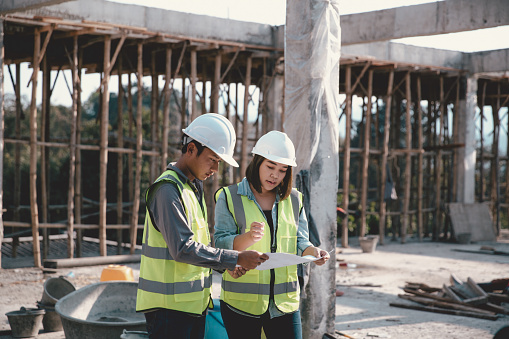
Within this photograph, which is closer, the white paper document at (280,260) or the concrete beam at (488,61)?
the white paper document at (280,260)

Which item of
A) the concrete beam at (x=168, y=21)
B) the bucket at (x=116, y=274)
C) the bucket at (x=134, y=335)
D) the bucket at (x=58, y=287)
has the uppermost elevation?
the concrete beam at (x=168, y=21)

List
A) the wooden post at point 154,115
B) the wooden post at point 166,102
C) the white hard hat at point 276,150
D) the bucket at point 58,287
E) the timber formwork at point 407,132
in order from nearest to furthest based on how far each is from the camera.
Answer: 1. the white hard hat at point 276,150
2. the bucket at point 58,287
3. the wooden post at point 166,102
4. the wooden post at point 154,115
5. the timber formwork at point 407,132

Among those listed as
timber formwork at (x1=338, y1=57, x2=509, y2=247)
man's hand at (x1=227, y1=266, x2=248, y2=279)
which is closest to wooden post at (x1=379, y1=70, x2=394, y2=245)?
timber formwork at (x1=338, y1=57, x2=509, y2=247)

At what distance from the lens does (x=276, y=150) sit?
3.61 metres

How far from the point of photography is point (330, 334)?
227 inches

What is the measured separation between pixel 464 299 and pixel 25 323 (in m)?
5.79

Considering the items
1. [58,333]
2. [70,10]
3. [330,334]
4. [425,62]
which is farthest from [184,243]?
[425,62]

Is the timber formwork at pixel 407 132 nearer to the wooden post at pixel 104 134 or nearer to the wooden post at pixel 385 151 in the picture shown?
the wooden post at pixel 385 151

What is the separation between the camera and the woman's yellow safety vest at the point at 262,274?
343 centimetres

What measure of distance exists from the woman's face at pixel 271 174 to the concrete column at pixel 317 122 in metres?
2.34

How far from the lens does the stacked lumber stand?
7706 millimetres

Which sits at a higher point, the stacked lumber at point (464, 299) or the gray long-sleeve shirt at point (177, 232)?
the gray long-sleeve shirt at point (177, 232)

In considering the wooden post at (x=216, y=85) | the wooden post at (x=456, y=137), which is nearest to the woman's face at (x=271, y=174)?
the wooden post at (x=216, y=85)

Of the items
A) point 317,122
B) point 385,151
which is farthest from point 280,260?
point 385,151
